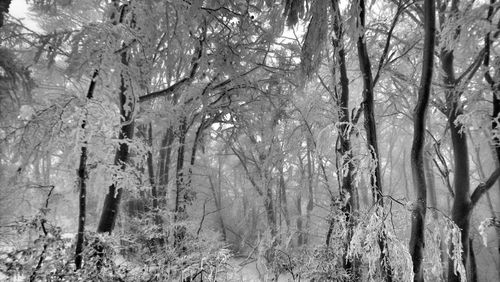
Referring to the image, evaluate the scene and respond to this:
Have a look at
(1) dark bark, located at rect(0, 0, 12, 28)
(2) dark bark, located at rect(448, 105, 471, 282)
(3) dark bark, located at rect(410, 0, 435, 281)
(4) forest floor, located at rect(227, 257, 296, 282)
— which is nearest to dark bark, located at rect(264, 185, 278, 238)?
(4) forest floor, located at rect(227, 257, 296, 282)

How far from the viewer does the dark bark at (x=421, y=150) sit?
1866mm

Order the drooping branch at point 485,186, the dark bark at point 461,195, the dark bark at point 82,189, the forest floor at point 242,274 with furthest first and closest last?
1. the dark bark at point 461,195
2. the drooping branch at point 485,186
3. the forest floor at point 242,274
4. the dark bark at point 82,189

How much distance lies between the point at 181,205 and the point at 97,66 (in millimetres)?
3485

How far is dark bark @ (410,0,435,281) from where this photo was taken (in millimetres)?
1866

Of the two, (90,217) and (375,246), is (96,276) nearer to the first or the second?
(375,246)

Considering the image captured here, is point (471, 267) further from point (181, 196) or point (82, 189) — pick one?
point (82, 189)

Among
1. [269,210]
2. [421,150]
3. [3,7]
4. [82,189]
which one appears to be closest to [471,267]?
[269,210]

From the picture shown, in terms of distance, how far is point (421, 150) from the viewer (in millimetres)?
1945

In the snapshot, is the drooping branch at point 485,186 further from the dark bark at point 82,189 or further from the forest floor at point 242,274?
the dark bark at point 82,189

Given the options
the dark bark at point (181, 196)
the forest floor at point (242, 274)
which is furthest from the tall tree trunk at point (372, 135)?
the dark bark at point (181, 196)

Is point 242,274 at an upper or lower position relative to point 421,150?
lower

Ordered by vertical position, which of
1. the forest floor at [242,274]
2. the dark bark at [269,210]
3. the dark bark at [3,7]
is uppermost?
the dark bark at [3,7]

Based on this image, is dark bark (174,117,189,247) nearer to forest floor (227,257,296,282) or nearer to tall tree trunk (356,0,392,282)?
forest floor (227,257,296,282)

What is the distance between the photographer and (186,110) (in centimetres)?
533
